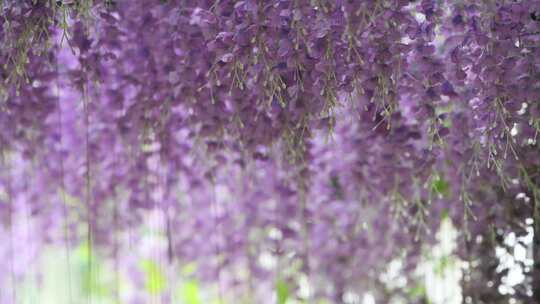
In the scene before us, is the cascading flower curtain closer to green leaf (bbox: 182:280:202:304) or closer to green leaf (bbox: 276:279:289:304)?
green leaf (bbox: 276:279:289:304)

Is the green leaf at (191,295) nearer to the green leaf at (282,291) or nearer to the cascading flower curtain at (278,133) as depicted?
the cascading flower curtain at (278,133)

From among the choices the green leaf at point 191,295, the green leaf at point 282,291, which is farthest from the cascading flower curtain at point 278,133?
the green leaf at point 191,295

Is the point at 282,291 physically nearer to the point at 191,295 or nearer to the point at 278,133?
the point at 191,295

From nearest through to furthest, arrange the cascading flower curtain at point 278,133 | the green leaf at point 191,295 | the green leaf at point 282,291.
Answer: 1. the cascading flower curtain at point 278,133
2. the green leaf at point 282,291
3. the green leaf at point 191,295

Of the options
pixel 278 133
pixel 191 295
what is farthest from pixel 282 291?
pixel 278 133

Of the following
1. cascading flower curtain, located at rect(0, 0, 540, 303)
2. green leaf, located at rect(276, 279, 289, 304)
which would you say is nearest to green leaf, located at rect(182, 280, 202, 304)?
cascading flower curtain, located at rect(0, 0, 540, 303)

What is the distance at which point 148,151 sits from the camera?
81.7 inches

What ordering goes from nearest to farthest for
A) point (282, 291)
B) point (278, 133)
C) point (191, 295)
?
point (278, 133)
point (282, 291)
point (191, 295)

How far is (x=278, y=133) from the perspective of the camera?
5.71ft

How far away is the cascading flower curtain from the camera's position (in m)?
1.50

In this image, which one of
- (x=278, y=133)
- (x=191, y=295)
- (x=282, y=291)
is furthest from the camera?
(x=191, y=295)

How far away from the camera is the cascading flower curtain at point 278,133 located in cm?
150

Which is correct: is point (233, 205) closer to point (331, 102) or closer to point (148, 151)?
point (148, 151)

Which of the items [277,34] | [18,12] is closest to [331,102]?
[277,34]
